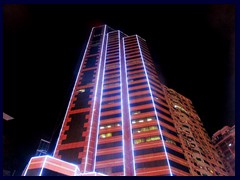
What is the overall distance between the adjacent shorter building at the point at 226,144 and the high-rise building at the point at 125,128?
454 inches

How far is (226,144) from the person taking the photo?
7506cm

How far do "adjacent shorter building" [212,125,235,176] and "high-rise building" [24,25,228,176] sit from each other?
1154 cm

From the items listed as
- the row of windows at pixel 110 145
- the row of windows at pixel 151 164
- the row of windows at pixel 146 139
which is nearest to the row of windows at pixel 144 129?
the row of windows at pixel 146 139

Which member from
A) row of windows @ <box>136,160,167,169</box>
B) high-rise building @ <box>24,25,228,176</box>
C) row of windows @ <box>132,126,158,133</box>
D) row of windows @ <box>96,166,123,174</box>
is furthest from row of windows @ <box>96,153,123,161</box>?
row of windows @ <box>132,126,158,133</box>

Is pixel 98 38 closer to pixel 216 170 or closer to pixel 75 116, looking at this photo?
pixel 75 116

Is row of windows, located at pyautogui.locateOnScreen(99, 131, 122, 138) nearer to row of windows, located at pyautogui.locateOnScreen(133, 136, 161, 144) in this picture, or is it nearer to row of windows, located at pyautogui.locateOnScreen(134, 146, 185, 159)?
row of windows, located at pyautogui.locateOnScreen(133, 136, 161, 144)

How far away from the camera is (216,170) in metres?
52.7

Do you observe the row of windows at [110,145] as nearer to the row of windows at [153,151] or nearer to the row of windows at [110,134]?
the row of windows at [110,134]

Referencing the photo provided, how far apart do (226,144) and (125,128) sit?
147 ft

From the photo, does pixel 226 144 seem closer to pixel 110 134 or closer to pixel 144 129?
pixel 144 129

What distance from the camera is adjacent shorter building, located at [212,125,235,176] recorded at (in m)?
71.6

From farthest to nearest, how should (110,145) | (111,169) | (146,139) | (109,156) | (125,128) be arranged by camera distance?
(125,128) < (146,139) < (110,145) < (109,156) < (111,169)

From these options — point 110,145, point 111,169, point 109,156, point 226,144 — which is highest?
point 226,144

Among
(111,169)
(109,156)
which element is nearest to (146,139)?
(109,156)
